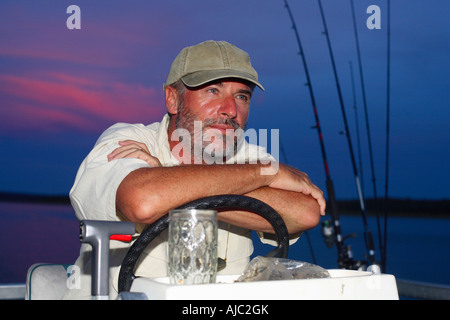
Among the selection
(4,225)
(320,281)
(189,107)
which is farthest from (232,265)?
(4,225)

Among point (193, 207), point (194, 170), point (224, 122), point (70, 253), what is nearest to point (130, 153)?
point (194, 170)

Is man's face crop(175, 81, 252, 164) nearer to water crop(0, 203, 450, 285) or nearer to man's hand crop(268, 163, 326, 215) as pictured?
man's hand crop(268, 163, 326, 215)

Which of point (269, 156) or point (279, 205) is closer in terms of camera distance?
point (279, 205)

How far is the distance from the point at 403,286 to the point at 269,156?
1334mm

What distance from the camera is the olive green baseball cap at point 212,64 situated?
1.88 meters

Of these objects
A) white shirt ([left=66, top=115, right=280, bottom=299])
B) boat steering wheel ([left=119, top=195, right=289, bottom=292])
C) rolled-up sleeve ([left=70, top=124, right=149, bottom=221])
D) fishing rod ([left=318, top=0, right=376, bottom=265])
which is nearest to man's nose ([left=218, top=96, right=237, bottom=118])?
white shirt ([left=66, top=115, right=280, bottom=299])

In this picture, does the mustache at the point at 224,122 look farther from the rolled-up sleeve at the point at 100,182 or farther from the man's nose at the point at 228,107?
the rolled-up sleeve at the point at 100,182

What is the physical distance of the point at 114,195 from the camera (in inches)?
55.4

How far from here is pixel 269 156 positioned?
225 centimetres

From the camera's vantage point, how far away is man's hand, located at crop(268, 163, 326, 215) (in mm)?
1661

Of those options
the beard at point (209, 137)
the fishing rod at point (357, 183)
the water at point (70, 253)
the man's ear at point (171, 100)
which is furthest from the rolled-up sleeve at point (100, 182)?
the water at point (70, 253)

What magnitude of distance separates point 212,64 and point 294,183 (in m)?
0.54

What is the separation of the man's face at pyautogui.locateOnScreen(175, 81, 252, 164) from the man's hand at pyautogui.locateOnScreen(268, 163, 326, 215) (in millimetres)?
279
